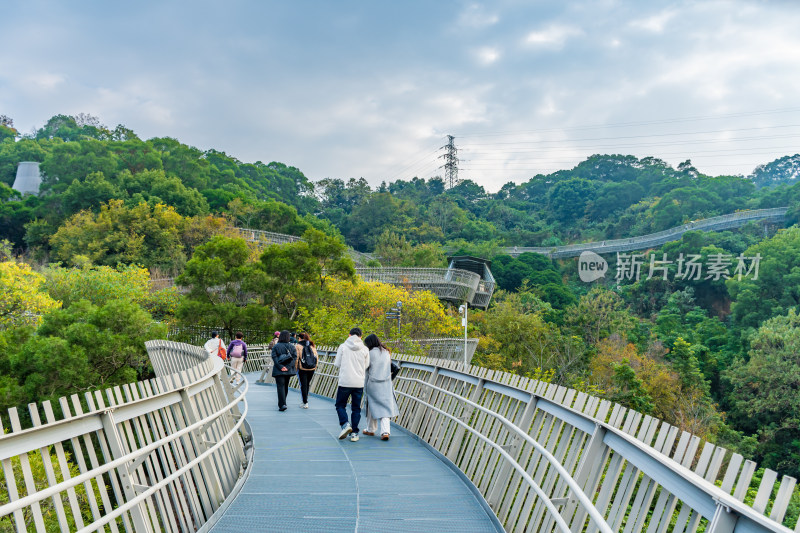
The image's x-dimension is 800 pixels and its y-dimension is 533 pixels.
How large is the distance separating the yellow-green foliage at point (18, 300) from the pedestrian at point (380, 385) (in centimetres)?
2222

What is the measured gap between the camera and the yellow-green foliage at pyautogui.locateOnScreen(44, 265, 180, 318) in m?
31.7

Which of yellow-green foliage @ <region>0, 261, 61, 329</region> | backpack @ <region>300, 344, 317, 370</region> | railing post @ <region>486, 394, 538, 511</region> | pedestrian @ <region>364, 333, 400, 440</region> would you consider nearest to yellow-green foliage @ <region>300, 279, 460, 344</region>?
yellow-green foliage @ <region>0, 261, 61, 329</region>

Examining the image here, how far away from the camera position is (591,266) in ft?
255

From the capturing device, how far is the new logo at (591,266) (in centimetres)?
7656

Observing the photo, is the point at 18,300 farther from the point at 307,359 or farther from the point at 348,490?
the point at 348,490

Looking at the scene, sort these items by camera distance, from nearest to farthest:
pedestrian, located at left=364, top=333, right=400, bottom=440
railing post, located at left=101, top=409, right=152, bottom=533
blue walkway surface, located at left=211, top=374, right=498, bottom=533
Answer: railing post, located at left=101, top=409, right=152, bottom=533, blue walkway surface, located at left=211, top=374, right=498, bottom=533, pedestrian, located at left=364, top=333, right=400, bottom=440

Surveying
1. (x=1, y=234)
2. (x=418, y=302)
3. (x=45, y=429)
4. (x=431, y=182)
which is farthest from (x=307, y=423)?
(x=431, y=182)

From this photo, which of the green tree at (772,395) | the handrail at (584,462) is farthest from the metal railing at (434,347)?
→ the handrail at (584,462)

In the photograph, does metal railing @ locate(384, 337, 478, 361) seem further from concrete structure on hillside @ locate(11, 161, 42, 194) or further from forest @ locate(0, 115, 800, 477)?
concrete structure on hillside @ locate(11, 161, 42, 194)

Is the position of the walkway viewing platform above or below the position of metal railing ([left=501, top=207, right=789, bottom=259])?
below

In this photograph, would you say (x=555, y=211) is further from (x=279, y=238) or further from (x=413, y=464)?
(x=413, y=464)

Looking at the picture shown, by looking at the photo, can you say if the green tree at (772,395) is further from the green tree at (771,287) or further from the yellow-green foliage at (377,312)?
the yellow-green foliage at (377,312)

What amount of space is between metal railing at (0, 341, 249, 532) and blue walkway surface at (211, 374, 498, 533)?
1.15ft

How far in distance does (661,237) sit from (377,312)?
55337 mm
